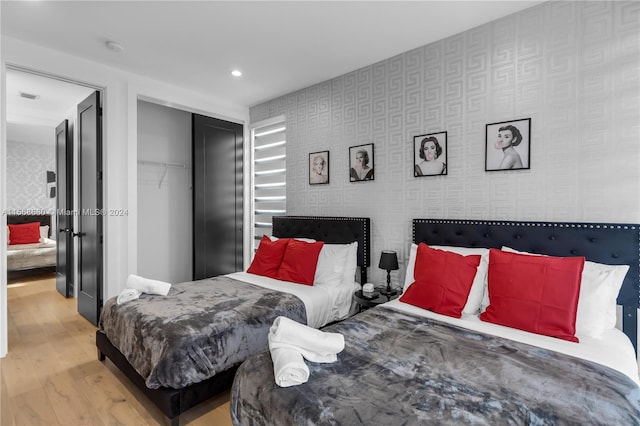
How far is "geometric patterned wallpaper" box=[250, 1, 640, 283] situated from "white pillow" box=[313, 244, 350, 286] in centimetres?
36

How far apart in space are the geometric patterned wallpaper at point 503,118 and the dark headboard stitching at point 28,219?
245 inches

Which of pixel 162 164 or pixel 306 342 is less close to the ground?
pixel 162 164

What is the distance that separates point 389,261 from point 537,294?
3.92 feet

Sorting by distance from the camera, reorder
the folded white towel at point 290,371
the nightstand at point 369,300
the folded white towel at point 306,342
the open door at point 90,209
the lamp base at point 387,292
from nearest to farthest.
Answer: the folded white towel at point 290,371, the folded white towel at point 306,342, the nightstand at point 369,300, the lamp base at point 387,292, the open door at point 90,209

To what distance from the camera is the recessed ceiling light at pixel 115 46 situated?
2.82 metres

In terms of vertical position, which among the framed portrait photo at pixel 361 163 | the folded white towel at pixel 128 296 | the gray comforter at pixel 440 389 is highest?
the framed portrait photo at pixel 361 163

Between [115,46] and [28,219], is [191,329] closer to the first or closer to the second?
[115,46]

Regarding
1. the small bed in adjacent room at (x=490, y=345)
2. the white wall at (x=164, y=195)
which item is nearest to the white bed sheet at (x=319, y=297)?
the small bed in adjacent room at (x=490, y=345)

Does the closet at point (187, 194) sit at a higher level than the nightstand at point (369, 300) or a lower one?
higher

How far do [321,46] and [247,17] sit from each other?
72 cm

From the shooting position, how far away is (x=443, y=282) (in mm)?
2150

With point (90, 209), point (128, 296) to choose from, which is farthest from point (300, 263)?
point (90, 209)

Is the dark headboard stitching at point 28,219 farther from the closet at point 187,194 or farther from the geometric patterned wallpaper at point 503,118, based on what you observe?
the geometric patterned wallpaper at point 503,118

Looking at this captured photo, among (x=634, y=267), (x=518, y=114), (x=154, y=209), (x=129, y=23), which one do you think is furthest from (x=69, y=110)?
(x=634, y=267)
